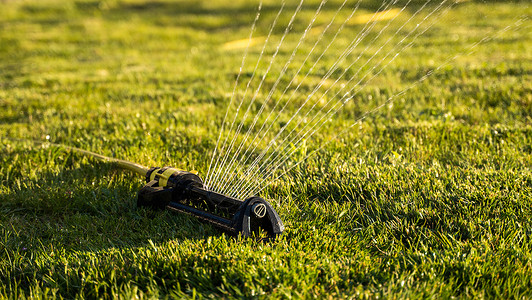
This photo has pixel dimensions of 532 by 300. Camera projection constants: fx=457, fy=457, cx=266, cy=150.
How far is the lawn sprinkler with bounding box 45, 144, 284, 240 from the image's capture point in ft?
6.49

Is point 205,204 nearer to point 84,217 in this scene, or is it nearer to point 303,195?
point 303,195

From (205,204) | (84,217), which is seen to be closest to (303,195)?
(205,204)

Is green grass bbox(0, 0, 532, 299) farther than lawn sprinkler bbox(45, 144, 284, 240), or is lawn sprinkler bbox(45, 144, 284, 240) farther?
lawn sprinkler bbox(45, 144, 284, 240)

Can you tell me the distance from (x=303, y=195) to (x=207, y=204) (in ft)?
1.83

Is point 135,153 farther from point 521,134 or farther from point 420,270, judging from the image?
point 521,134

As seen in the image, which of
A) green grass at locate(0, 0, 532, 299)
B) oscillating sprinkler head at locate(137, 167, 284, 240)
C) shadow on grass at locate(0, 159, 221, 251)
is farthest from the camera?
shadow on grass at locate(0, 159, 221, 251)

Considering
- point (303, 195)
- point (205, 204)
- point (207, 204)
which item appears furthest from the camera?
point (303, 195)

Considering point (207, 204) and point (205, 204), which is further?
point (205, 204)

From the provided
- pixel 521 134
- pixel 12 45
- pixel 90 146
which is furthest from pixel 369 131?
pixel 12 45

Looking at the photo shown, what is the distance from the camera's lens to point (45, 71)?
7055 mm

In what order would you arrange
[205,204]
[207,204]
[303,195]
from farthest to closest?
1. [303,195]
2. [205,204]
3. [207,204]

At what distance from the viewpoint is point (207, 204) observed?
7.54 feet

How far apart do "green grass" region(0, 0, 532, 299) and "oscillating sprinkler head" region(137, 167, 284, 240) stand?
3.1 inches

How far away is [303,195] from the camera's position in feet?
8.32
